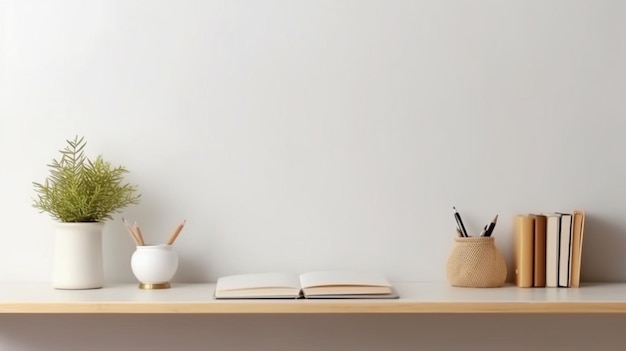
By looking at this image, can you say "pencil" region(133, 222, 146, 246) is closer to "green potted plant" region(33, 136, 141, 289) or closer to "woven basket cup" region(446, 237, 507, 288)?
"green potted plant" region(33, 136, 141, 289)

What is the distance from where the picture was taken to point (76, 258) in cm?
195

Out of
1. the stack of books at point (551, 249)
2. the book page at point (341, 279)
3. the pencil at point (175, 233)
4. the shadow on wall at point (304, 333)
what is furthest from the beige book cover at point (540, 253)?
the pencil at point (175, 233)

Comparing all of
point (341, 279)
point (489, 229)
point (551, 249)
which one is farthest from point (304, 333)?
point (551, 249)

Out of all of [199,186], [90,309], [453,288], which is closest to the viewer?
[90,309]

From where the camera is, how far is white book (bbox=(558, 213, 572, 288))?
198cm

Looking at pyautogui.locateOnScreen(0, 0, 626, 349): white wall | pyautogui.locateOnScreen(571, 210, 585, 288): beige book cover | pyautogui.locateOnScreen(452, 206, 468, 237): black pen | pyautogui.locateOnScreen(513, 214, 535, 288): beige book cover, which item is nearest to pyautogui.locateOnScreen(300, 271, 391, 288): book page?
pyautogui.locateOnScreen(0, 0, 626, 349): white wall

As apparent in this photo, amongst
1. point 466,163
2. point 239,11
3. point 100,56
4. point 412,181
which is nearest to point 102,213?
point 100,56

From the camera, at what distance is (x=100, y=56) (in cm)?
212

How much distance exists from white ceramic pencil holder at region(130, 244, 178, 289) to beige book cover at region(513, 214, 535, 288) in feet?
2.70

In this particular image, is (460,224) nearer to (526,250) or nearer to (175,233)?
(526,250)

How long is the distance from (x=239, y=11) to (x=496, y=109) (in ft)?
2.28

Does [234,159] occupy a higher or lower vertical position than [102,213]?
higher

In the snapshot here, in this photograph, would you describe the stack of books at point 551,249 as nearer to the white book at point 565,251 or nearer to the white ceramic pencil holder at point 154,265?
the white book at point 565,251

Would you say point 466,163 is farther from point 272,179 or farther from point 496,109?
point 272,179
